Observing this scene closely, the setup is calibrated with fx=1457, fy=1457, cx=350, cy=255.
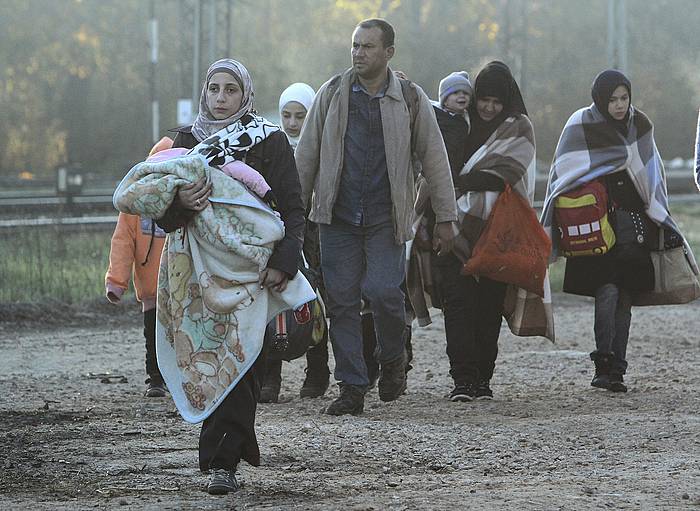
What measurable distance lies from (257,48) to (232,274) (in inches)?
2123

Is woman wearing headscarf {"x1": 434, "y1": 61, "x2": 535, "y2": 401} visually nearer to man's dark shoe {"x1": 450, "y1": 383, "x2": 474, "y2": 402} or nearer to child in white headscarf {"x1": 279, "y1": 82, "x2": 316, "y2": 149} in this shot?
man's dark shoe {"x1": 450, "y1": 383, "x2": 474, "y2": 402}

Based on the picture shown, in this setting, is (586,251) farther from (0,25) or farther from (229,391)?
(0,25)

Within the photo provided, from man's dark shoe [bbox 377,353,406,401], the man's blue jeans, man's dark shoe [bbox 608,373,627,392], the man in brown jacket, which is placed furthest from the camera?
man's dark shoe [bbox 608,373,627,392]

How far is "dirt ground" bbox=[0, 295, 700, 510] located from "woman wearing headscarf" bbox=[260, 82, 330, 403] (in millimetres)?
121

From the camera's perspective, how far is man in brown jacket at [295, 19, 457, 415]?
25.6 feet

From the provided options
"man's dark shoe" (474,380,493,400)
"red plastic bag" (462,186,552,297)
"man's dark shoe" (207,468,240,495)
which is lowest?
"man's dark shoe" (474,380,493,400)

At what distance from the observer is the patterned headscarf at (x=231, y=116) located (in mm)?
5938

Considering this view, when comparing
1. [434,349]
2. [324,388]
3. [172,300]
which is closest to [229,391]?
[172,300]

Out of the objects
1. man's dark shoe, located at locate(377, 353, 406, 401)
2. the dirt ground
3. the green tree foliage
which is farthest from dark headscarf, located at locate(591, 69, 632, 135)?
the green tree foliage

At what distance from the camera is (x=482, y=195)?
28.9ft

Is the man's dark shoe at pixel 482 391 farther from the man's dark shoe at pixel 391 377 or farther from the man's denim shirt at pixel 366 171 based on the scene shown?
the man's denim shirt at pixel 366 171

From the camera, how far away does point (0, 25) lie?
54.2 m

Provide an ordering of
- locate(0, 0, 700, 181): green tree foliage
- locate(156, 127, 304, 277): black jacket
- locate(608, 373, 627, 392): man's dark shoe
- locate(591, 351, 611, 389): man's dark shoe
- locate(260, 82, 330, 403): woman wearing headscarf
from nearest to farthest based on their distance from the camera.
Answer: locate(156, 127, 304, 277): black jacket
locate(260, 82, 330, 403): woman wearing headscarf
locate(608, 373, 627, 392): man's dark shoe
locate(591, 351, 611, 389): man's dark shoe
locate(0, 0, 700, 181): green tree foliage

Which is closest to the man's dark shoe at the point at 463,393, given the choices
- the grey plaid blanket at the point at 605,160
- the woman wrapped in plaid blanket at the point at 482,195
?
the woman wrapped in plaid blanket at the point at 482,195
